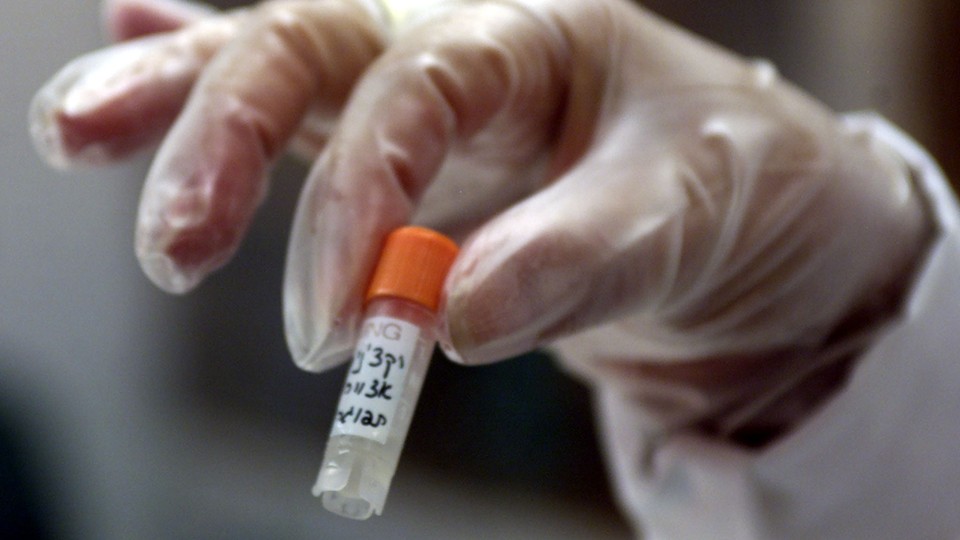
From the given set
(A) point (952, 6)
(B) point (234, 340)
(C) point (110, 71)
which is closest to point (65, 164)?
(C) point (110, 71)

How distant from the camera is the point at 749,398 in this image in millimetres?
748

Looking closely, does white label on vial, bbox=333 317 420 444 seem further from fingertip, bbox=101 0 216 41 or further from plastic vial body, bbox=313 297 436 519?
fingertip, bbox=101 0 216 41

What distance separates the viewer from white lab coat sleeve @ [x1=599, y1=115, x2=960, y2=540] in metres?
0.70

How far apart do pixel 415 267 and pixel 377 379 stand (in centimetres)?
6

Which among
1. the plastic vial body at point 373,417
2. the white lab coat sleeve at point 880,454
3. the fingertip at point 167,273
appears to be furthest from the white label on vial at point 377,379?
the white lab coat sleeve at point 880,454

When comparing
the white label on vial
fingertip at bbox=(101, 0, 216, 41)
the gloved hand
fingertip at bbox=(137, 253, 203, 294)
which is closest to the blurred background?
fingertip at bbox=(101, 0, 216, 41)

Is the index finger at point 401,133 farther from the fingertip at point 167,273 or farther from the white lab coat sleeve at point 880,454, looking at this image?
the white lab coat sleeve at point 880,454

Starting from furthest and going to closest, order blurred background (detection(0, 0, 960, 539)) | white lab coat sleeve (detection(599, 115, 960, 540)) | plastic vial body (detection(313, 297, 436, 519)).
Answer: blurred background (detection(0, 0, 960, 539)) < white lab coat sleeve (detection(599, 115, 960, 540)) < plastic vial body (detection(313, 297, 436, 519))

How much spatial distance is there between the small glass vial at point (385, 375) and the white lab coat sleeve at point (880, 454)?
16.5 inches

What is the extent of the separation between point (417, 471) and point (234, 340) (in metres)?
0.35

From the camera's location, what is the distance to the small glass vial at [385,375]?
372 mm

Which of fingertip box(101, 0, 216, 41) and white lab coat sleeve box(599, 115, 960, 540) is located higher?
fingertip box(101, 0, 216, 41)

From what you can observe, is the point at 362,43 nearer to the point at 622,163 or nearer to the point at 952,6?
the point at 622,163

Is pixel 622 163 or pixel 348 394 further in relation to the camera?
pixel 622 163
